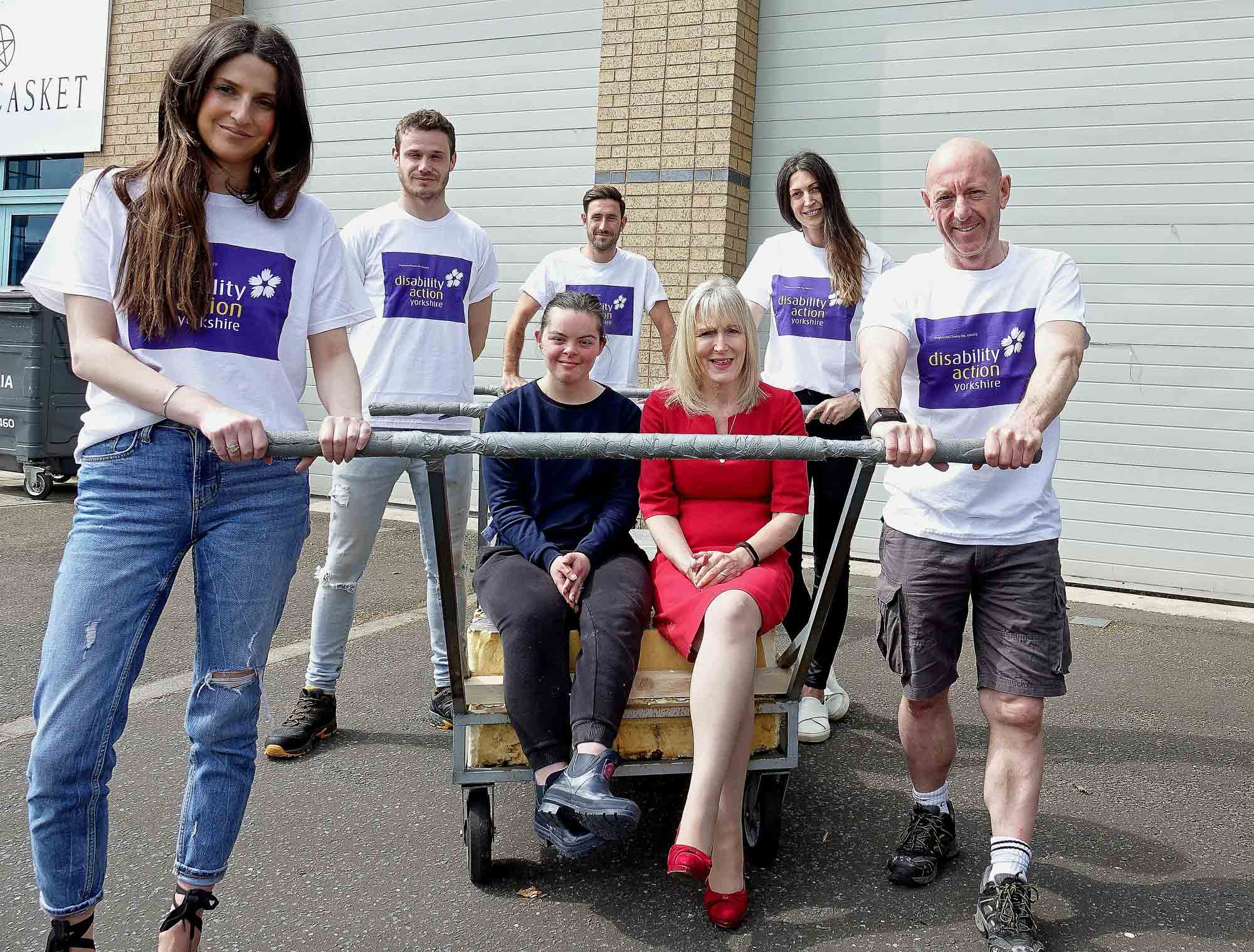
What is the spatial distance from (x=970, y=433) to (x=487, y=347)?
7.11m

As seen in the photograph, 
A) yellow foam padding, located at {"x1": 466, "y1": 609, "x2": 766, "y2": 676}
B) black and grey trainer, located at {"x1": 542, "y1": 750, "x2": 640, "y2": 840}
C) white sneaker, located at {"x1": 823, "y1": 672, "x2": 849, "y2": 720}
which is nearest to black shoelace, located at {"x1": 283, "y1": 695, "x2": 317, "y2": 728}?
yellow foam padding, located at {"x1": 466, "y1": 609, "x2": 766, "y2": 676}

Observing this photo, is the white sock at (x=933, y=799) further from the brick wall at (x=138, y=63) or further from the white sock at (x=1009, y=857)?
the brick wall at (x=138, y=63)

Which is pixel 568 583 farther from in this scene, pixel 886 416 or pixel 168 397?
pixel 168 397

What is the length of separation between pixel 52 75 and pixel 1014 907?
1250 centimetres

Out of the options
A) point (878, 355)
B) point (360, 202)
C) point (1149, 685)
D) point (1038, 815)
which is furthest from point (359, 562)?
point (360, 202)

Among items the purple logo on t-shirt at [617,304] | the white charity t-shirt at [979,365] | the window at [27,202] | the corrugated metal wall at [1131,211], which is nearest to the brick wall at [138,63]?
the window at [27,202]

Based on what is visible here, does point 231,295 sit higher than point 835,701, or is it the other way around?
point 231,295

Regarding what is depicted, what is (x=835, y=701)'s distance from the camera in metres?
4.63

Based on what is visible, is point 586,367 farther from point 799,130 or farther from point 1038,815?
point 799,130

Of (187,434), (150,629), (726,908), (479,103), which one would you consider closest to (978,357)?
(726,908)

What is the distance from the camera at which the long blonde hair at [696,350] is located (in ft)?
11.9

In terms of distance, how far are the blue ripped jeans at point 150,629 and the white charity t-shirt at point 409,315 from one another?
1942 millimetres

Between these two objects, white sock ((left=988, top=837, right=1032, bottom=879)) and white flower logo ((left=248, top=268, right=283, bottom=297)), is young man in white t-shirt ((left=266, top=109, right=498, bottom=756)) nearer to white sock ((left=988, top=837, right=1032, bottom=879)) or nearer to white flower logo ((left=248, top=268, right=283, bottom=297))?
white flower logo ((left=248, top=268, right=283, bottom=297))

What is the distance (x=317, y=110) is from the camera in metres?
10.6
